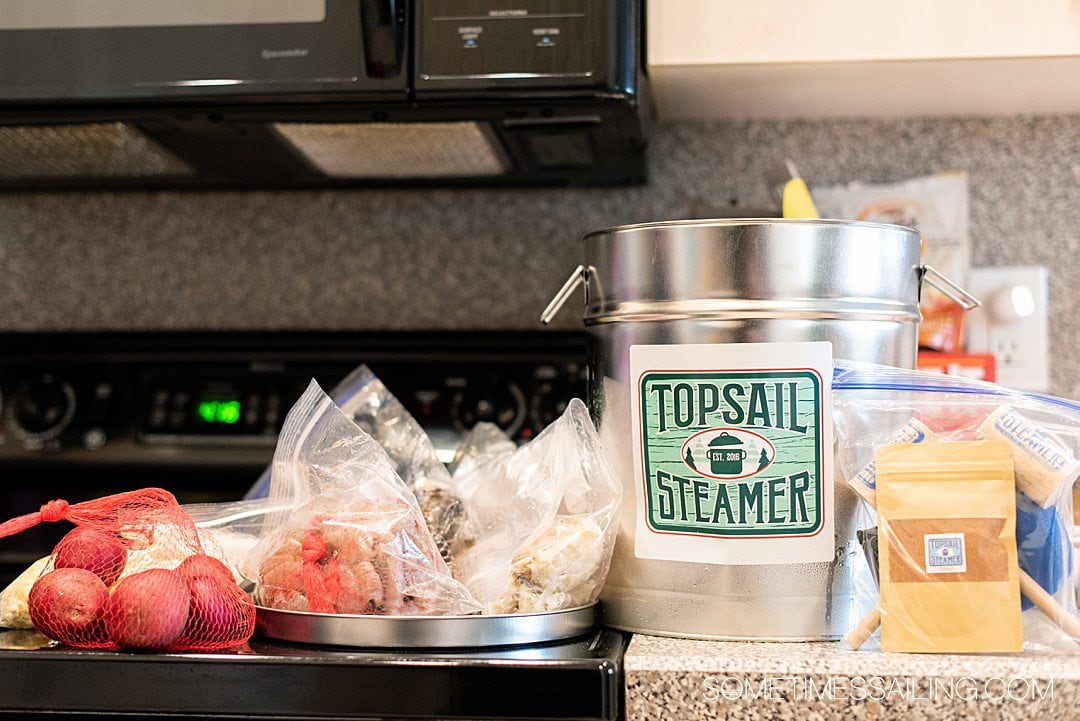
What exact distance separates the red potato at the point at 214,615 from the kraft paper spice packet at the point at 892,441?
0.37 metres

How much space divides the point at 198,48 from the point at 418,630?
1.66 ft

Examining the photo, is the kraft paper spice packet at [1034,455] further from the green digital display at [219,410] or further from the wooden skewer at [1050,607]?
the green digital display at [219,410]

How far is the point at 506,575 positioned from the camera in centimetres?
60

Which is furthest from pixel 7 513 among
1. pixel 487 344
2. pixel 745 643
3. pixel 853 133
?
pixel 853 133

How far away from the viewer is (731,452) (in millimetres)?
589

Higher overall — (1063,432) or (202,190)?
(202,190)

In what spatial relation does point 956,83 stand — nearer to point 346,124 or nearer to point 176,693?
point 346,124

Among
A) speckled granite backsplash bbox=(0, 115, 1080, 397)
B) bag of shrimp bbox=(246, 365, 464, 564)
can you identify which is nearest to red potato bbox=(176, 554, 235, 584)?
bag of shrimp bbox=(246, 365, 464, 564)

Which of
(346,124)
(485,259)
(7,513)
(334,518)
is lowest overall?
(7,513)

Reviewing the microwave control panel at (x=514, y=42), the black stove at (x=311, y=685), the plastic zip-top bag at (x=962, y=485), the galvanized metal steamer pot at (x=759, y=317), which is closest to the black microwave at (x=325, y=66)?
the microwave control panel at (x=514, y=42)

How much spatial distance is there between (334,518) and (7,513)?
64cm

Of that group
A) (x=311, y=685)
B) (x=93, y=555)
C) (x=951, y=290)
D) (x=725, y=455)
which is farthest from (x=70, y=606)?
(x=951, y=290)

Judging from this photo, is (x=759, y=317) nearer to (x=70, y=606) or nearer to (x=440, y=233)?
(x=70, y=606)

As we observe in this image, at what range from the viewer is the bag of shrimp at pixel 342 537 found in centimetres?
58
